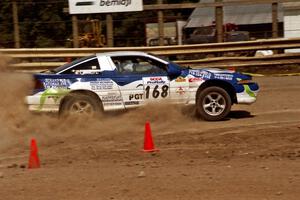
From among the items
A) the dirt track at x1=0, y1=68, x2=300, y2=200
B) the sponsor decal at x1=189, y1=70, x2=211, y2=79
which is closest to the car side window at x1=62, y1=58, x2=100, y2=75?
the dirt track at x1=0, y1=68, x2=300, y2=200

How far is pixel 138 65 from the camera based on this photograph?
11742 millimetres

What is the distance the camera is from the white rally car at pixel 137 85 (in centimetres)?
1134

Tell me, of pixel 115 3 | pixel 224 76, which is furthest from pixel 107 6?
pixel 224 76

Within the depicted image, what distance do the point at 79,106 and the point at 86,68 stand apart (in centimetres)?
78

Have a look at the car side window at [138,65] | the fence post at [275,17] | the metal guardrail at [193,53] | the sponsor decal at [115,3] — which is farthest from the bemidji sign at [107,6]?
the car side window at [138,65]

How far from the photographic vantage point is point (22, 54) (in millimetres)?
18391

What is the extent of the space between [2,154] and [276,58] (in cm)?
1165

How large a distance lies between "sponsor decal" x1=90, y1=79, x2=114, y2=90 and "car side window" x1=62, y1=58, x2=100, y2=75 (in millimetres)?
214

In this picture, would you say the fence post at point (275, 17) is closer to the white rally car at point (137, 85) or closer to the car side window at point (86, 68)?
the white rally car at point (137, 85)

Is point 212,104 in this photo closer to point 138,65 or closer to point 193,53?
point 138,65

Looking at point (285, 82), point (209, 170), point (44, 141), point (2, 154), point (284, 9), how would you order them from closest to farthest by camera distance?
point (209, 170) < point (2, 154) < point (44, 141) < point (285, 82) < point (284, 9)

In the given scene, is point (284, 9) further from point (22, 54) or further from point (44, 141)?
point (44, 141)

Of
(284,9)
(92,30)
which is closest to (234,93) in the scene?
(92,30)

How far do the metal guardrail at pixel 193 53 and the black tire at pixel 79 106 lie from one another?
6.99 metres
